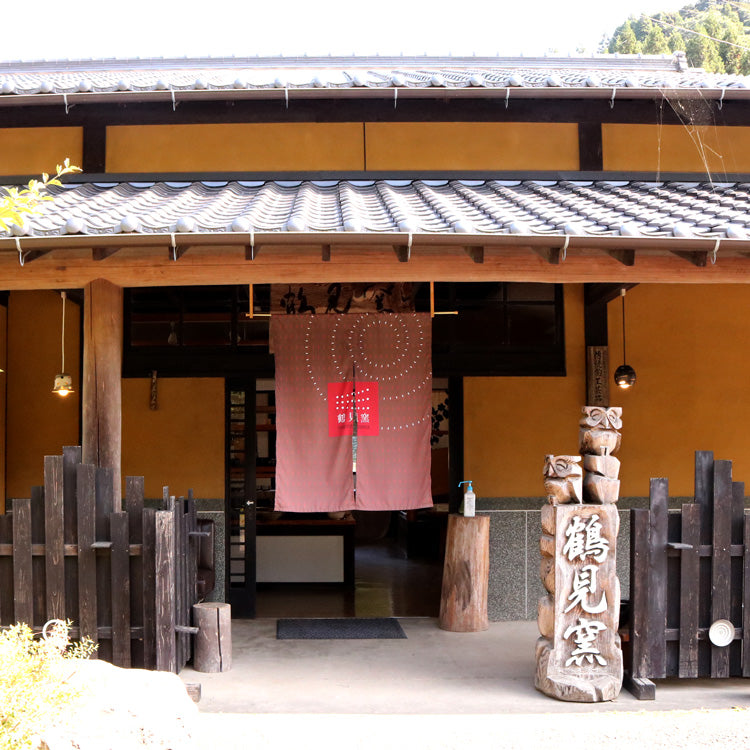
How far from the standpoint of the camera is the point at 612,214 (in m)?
6.08

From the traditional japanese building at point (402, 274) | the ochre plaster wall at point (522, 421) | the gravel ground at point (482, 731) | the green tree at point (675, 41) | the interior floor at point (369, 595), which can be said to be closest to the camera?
the gravel ground at point (482, 731)

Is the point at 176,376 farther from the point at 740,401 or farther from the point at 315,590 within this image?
the point at 740,401

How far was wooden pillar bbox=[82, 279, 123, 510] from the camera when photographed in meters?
5.91

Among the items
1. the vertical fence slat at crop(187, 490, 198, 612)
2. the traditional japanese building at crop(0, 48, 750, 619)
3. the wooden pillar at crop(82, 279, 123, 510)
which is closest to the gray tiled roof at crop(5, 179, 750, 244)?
the traditional japanese building at crop(0, 48, 750, 619)

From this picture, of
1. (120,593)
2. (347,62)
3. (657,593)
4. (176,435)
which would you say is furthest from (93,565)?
(347,62)

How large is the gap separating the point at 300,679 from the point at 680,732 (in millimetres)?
2694

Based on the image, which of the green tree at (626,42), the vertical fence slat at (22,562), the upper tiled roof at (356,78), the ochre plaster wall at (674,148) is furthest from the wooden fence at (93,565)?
the green tree at (626,42)

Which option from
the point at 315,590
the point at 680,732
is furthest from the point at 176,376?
the point at 680,732

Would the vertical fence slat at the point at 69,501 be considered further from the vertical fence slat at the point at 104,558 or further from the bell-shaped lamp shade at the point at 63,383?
the bell-shaped lamp shade at the point at 63,383

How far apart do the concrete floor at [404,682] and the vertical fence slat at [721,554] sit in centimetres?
29

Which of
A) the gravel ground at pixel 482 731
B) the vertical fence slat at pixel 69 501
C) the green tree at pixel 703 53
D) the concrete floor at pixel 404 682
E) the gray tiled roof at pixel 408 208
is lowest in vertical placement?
the concrete floor at pixel 404 682

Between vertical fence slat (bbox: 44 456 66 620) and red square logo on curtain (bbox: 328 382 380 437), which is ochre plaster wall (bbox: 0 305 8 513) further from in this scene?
red square logo on curtain (bbox: 328 382 380 437)

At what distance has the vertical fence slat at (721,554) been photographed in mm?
5809

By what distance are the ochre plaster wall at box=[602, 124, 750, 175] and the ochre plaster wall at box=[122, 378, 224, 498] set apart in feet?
14.6
